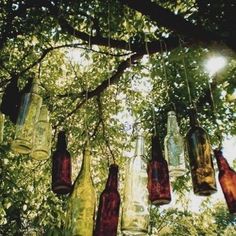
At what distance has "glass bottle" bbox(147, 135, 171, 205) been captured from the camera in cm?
150

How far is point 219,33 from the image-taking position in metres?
2.19

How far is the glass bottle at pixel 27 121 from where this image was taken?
156cm

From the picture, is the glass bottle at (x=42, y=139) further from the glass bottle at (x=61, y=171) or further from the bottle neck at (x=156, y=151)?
the bottle neck at (x=156, y=151)

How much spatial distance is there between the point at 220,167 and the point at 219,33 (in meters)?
0.77

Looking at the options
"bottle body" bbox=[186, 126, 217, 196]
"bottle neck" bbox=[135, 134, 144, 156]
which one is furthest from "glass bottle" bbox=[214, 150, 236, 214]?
"bottle neck" bbox=[135, 134, 144, 156]

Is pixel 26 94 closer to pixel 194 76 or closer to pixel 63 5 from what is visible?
pixel 63 5

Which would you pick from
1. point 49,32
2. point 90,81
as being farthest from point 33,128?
point 90,81

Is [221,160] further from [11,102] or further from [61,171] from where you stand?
[11,102]

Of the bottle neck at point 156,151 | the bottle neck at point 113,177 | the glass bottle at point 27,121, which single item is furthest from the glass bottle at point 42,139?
the bottle neck at point 156,151

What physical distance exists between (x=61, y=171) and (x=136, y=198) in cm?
34

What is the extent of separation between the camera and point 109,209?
1535 mm

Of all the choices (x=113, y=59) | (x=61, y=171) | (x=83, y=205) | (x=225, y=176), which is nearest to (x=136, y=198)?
(x=83, y=205)

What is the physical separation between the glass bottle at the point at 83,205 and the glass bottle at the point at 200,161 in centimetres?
43

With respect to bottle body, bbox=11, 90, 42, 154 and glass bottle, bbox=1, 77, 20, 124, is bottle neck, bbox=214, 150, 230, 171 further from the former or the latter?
glass bottle, bbox=1, 77, 20, 124
